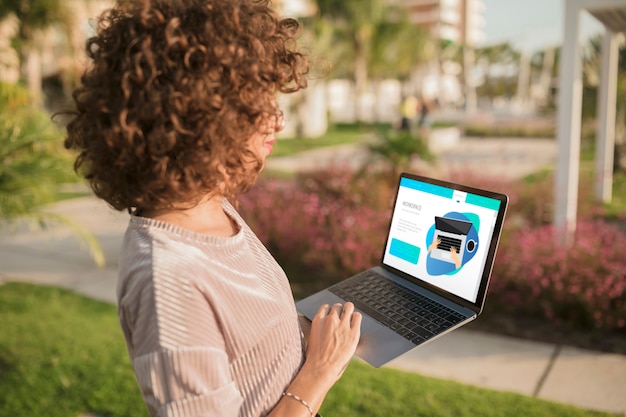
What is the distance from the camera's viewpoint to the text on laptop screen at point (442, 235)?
5.57ft

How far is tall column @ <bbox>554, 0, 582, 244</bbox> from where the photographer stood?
519 cm

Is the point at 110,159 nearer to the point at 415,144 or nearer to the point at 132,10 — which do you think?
the point at 132,10

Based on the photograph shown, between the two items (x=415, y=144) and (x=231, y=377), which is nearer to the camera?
(x=231, y=377)

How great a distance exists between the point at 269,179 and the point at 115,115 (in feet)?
21.2

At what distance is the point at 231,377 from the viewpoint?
1.22m

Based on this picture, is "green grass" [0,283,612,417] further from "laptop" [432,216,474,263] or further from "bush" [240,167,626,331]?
"laptop" [432,216,474,263]

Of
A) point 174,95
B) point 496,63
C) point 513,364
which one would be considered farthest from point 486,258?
point 496,63

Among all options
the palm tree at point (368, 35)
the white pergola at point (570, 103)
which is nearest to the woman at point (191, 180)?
the white pergola at point (570, 103)

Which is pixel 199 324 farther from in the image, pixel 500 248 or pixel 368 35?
pixel 368 35

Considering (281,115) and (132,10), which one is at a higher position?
(132,10)

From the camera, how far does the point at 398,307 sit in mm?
1787

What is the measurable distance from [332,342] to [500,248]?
4.08 m

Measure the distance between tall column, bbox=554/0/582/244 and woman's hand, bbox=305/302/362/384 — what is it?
14.2 feet

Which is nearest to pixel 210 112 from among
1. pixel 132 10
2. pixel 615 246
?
pixel 132 10
